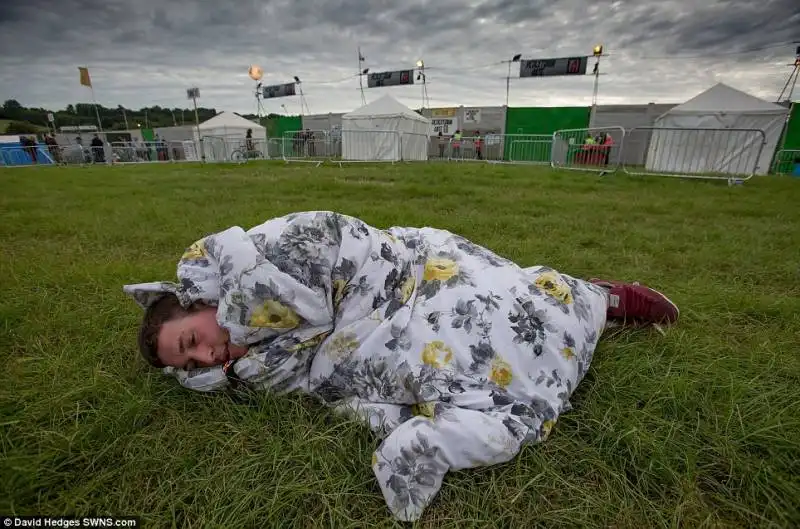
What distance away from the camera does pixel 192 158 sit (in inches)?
778

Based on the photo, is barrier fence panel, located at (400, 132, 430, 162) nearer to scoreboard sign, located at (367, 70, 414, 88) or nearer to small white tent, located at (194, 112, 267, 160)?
small white tent, located at (194, 112, 267, 160)

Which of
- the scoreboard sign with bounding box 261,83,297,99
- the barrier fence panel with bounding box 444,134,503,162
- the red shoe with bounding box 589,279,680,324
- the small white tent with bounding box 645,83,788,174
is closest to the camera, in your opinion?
the red shoe with bounding box 589,279,680,324

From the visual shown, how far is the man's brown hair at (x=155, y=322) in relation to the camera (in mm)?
1354

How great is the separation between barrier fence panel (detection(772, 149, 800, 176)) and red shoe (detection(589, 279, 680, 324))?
1621cm

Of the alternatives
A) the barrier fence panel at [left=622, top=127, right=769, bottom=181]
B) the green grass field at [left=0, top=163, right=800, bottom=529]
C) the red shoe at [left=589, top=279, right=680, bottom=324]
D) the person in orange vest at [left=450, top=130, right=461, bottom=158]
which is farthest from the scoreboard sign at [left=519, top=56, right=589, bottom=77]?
the red shoe at [left=589, top=279, right=680, bottom=324]

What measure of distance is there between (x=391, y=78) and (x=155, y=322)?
25.9m

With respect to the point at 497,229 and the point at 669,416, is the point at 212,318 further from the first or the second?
the point at 497,229

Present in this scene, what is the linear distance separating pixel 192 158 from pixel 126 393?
21.5 metres

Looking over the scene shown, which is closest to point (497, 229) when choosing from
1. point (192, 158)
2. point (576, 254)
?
point (576, 254)

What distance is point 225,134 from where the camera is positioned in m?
19.0

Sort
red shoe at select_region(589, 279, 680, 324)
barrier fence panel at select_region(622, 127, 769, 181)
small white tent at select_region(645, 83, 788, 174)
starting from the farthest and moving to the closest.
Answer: small white tent at select_region(645, 83, 788, 174) < barrier fence panel at select_region(622, 127, 769, 181) < red shoe at select_region(589, 279, 680, 324)

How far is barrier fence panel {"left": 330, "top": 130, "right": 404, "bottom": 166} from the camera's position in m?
14.5

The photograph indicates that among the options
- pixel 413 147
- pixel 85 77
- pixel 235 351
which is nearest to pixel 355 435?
pixel 235 351

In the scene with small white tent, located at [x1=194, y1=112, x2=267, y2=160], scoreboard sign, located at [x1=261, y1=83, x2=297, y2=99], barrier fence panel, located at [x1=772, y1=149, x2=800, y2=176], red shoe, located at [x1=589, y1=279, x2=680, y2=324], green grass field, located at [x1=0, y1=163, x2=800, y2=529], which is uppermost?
scoreboard sign, located at [x1=261, y1=83, x2=297, y2=99]
